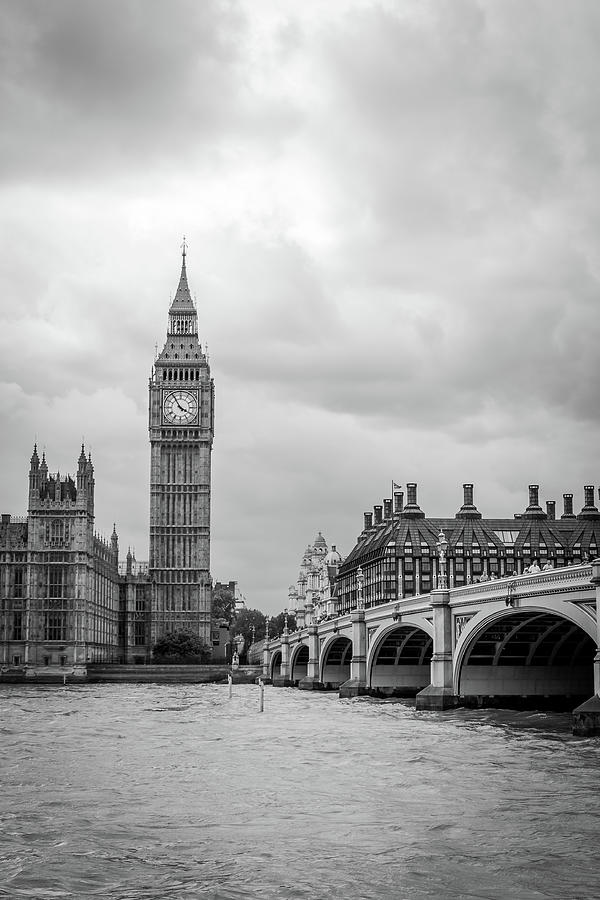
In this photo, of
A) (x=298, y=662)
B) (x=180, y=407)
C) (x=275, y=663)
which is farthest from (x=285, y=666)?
(x=180, y=407)

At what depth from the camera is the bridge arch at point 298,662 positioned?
125m

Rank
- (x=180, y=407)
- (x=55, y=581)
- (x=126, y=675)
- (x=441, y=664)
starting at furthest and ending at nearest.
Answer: (x=180, y=407)
(x=55, y=581)
(x=126, y=675)
(x=441, y=664)

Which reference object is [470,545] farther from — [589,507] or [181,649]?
[181,649]

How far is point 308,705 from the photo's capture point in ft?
247

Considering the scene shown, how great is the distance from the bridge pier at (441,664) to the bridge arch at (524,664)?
Result: 25.0 inches

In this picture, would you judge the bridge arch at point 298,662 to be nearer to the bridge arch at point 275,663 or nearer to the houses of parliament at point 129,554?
the bridge arch at point 275,663

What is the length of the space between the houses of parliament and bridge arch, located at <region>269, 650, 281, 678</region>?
2112 cm

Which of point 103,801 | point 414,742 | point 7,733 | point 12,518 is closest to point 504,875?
point 103,801

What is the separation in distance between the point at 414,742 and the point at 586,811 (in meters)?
17.8

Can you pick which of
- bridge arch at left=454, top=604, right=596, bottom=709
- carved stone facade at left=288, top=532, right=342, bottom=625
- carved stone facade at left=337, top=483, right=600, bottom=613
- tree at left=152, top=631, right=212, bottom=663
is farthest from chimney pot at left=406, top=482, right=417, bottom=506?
bridge arch at left=454, top=604, right=596, bottom=709

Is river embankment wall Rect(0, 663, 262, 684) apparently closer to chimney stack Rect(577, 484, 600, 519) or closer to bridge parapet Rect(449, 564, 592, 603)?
chimney stack Rect(577, 484, 600, 519)

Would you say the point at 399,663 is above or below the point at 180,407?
below

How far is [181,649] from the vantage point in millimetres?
156375

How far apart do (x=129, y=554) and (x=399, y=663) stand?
10581 centimetres
